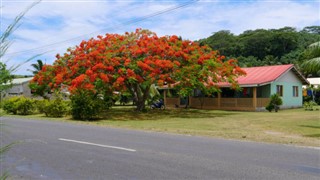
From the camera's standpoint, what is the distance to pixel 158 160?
360 inches

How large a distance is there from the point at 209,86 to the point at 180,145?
16.5 metres

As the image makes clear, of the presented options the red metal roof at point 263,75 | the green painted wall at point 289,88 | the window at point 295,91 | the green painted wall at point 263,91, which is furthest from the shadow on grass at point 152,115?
the window at point 295,91

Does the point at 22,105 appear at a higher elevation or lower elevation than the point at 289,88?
lower

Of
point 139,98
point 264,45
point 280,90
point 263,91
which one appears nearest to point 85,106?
point 139,98

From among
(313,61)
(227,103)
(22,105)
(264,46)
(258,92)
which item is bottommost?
(22,105)

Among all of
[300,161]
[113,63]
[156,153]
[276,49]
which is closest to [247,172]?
[300,161]

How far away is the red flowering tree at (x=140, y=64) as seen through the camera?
2438 centimetres

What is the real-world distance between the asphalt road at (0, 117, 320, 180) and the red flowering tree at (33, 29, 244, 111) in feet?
38.4

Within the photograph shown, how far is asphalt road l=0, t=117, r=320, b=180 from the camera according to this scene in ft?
25.1

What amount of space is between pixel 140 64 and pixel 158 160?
1525 cm

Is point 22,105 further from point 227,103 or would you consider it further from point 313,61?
point 313,61

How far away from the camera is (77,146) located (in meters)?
11.6

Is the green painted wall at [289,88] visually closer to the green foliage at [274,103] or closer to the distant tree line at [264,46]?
the green foliage at [274,103]

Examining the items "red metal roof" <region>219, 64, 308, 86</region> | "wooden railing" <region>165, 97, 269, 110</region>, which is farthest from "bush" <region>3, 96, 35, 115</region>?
"red metal roof" <region>219, 64, 308, 86</region>
